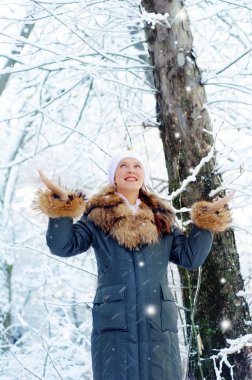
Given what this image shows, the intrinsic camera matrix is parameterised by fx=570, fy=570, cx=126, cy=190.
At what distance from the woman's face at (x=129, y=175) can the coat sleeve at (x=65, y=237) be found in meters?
0.37

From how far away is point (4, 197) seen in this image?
10.4 meters

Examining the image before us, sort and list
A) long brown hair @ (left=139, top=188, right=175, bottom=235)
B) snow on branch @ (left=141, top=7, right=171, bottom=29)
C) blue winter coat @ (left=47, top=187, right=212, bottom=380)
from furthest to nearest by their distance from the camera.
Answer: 1. snow on branch @ (left=141, top=7, right=171, bottom=29)
2. long brown hair @ (left=139, top=188, right=175, bottom=235)
3. blue winter coat @ (left=47, top=187, right=212, bottom=380)

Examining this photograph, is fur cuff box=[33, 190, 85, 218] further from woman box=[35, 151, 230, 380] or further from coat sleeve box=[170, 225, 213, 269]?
coat sleeve box=[170, 225, 213, 269]

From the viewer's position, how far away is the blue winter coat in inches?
111

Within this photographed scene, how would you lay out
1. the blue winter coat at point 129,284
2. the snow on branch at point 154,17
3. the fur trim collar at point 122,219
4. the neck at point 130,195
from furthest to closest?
the snow on branch at point 154,17 → the neck at point 130,195 → the fur trim collar at point 122,219 → the blue winter coat at point 129,284

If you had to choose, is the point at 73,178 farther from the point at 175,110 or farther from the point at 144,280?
the point at 144,280

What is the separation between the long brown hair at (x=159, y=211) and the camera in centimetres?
321

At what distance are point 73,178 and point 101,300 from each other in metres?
9.53

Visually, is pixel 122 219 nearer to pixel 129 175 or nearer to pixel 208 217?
pixel 129 175

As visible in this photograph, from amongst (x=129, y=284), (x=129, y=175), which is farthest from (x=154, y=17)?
(x=129, y=284)

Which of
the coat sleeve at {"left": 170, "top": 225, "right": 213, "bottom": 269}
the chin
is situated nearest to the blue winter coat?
the coat sleeve at {"left": 170, "top": 225, "right": 213, "bottom": 269}

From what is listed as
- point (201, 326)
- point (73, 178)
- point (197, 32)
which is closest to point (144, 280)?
point (201, 326)

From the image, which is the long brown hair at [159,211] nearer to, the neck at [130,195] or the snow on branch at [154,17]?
the neck at [130,195]

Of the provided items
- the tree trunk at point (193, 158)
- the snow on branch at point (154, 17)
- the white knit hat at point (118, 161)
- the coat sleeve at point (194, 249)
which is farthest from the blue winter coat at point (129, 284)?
the snow on branch at point (154, 17)
